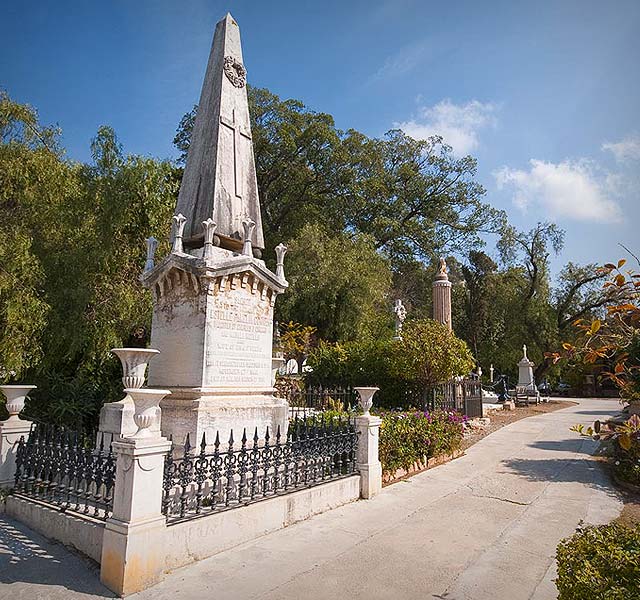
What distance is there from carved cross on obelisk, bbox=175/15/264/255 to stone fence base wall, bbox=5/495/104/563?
4682 millimetres

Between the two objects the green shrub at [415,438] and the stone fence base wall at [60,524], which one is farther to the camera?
the green shrub at [415,438]

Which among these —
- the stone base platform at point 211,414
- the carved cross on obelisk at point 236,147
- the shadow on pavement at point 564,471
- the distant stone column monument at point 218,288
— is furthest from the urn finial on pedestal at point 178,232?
the shadow on pavement at point 564,471

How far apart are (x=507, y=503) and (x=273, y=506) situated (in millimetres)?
4146

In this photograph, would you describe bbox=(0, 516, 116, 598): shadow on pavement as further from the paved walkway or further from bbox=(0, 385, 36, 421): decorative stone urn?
bbox=(0, 385, 36, 421): decorative stone urn

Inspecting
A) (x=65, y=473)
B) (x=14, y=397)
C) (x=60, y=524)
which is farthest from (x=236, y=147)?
(x=60, y=524)

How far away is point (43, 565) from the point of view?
4.94 metres

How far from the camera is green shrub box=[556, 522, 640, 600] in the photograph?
A: 3.02m

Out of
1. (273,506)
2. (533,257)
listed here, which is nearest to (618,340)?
(273,506)

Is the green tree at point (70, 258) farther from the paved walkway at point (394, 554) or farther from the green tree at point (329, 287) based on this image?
the green tree at point (329, 287)

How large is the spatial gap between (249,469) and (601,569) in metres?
3.92

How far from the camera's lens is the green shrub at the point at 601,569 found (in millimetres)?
3020

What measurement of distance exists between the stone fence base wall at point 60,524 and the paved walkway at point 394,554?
139 mm

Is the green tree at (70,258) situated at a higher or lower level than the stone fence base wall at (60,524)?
higher

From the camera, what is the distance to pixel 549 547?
19.2 feet
